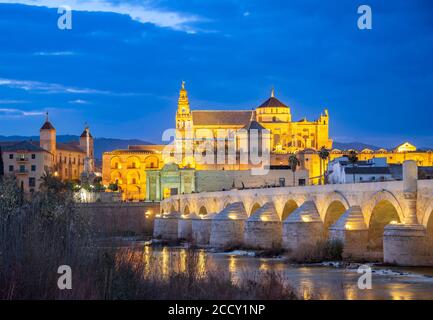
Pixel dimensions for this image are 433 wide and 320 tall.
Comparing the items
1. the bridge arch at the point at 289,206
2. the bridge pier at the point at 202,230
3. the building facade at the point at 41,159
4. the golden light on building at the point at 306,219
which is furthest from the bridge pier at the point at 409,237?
the building facade at the point at 41,159

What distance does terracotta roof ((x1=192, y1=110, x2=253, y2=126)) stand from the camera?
11881 centimetres

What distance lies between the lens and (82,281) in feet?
49.9

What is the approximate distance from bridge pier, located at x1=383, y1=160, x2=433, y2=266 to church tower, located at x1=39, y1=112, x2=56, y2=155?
85762 mm

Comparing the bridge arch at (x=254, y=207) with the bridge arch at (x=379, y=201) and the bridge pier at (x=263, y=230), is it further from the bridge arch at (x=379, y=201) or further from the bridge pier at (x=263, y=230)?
the bridge arch at (x=379, y=201)

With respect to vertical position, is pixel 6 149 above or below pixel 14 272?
above

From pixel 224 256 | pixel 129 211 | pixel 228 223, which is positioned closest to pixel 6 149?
pixel 129 211

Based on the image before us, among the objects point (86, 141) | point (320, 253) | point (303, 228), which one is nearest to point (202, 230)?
point (303, 228)

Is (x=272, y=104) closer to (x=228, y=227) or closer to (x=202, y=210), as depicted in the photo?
(x=202, y=210)

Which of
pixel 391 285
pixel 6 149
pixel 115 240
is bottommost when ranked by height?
pixel 391 285

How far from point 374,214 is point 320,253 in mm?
2457

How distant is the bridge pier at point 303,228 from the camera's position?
33469mm

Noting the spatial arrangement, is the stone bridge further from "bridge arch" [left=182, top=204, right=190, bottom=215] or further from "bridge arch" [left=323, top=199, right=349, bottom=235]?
"bridge arch" [left=182, top=204, right=190, bottom=215]
